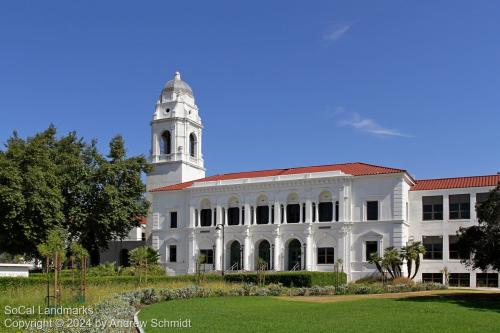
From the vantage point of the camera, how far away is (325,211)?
5469cm

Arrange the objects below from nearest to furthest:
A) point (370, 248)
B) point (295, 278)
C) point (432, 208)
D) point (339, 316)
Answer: point (339, 316)
point (295, 278)
point (370, 248)
point (432, 208)

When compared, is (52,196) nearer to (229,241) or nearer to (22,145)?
(22,145)

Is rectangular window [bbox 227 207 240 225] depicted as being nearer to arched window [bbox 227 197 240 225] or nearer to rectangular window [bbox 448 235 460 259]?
arched window [bbox 227 197 240 225]

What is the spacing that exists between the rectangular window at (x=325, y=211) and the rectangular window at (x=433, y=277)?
904 cm

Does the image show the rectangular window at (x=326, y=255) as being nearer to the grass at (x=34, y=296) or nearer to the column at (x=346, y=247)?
the column at (x=346, y=247)

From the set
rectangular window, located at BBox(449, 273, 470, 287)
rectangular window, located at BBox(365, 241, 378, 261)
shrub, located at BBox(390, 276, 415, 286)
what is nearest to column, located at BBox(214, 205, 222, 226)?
rectangular window, located at BBox(365, 241, 378, 261)

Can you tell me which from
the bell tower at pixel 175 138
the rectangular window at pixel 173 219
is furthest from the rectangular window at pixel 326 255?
the bell tower at pixel 175 138

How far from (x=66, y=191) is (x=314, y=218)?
865 inches

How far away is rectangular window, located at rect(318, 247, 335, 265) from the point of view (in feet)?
175

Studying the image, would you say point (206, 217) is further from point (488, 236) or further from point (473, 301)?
point (473, 301)

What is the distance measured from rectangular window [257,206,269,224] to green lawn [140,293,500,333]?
29009 mm

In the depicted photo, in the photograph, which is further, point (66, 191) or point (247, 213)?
point (247, 213)

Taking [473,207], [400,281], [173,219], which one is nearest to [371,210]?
[473,207]

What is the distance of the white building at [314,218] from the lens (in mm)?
51584
